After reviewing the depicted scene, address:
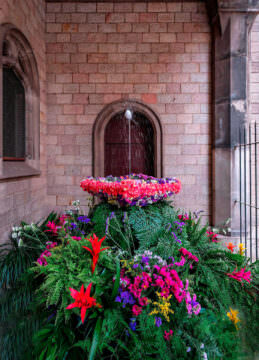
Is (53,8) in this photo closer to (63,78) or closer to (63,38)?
(63,38)

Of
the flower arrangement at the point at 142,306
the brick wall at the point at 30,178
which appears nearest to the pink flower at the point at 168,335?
the flower arrangement at the point at 142,306

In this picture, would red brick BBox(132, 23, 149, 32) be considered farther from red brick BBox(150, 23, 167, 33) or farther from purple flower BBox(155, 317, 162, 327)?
purple flower BBox(155, 317, 162, 327)

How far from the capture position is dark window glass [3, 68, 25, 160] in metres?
3.89

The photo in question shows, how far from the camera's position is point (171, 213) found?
229cm

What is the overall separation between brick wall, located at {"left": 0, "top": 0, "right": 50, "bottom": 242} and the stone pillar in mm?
3223

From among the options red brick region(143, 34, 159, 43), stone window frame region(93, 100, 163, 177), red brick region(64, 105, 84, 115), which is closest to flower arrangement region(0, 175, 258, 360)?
stone window frame region(93, 100, 163, 177)

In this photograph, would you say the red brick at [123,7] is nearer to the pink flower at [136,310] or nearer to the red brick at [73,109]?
the red brick at [73,109]

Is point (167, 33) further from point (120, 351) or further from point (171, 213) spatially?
point (120, 351)

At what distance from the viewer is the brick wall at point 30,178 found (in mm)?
3418

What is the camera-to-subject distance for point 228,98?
484 cm

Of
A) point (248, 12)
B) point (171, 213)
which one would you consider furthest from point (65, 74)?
point (171, 213)

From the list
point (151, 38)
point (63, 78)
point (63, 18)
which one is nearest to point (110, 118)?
point (63, 78)

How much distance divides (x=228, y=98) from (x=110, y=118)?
7.33ft

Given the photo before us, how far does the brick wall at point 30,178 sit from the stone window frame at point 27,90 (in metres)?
0.14
